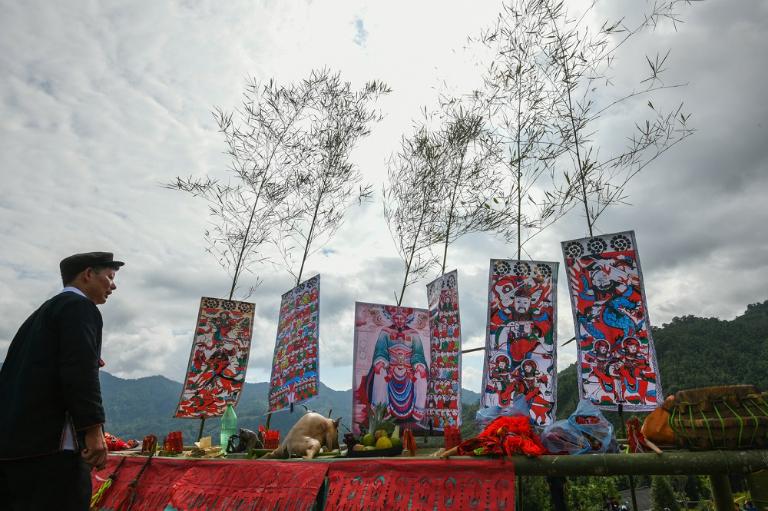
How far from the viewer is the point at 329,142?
949 cm

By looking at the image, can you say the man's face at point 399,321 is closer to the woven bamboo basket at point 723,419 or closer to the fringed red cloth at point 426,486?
the fringed red cloth at point 426,486

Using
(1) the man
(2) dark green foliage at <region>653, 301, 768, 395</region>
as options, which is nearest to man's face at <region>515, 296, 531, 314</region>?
(1) the man

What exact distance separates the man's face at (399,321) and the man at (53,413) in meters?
5.11

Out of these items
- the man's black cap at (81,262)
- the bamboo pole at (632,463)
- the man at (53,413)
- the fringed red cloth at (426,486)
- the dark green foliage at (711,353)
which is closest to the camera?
the man at (53,413)

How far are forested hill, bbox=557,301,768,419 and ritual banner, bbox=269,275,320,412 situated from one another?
35843mm

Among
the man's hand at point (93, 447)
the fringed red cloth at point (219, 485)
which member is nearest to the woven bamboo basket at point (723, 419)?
the fringed red cloth at point (219, 485)

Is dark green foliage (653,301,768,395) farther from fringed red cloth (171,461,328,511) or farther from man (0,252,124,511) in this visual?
man (0,252,124,511)

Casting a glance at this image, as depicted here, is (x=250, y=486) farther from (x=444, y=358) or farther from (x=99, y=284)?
(x=444, y=358)

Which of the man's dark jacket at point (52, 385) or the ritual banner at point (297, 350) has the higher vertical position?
the ritual banner at point (297, 350)

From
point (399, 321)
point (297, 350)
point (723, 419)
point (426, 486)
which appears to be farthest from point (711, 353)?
point (426, 486)

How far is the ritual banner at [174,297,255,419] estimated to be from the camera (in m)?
7.25

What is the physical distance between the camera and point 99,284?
2.66 metres

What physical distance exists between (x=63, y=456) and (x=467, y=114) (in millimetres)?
8165

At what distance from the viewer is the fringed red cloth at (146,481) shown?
405 centimetres
